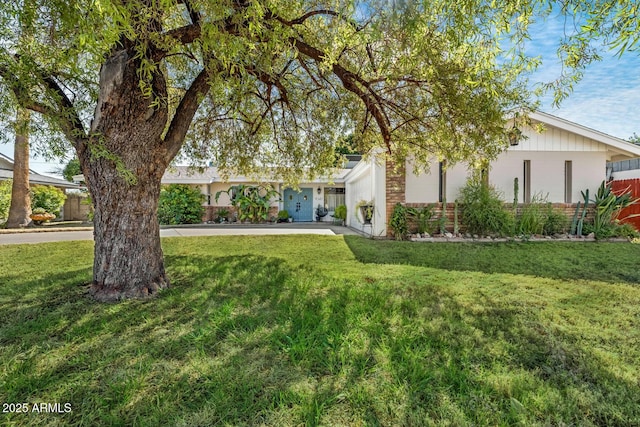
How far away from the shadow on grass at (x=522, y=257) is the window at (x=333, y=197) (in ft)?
33.6

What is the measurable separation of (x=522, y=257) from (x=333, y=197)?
1297 cm

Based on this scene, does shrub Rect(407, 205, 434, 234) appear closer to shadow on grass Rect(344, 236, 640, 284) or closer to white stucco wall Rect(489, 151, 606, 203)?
shadow on grass Rect(344, 236, 640, 284)

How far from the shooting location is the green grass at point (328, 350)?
1.93 metres

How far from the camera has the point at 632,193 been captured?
394 inches

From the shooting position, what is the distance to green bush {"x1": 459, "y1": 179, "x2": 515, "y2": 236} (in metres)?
9.04

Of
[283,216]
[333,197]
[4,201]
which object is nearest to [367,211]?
[283,216]

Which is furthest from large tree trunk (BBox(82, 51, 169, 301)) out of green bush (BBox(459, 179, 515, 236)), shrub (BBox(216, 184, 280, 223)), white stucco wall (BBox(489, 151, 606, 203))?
shrub (BBox(216, 184, 280, 223))

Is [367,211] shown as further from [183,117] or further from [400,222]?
[183,117]

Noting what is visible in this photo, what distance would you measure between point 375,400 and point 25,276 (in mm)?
6114

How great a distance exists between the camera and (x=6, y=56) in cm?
325

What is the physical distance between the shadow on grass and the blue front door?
1009cm

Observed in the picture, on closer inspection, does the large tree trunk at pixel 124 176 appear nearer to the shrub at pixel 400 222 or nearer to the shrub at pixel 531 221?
the shrub at pixel 400 222

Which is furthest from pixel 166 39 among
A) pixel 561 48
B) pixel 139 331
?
pixel 561 48

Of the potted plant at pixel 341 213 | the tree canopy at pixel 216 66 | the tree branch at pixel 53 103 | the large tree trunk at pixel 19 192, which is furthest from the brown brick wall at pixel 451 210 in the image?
the large tree trunk at pixel 19 192
